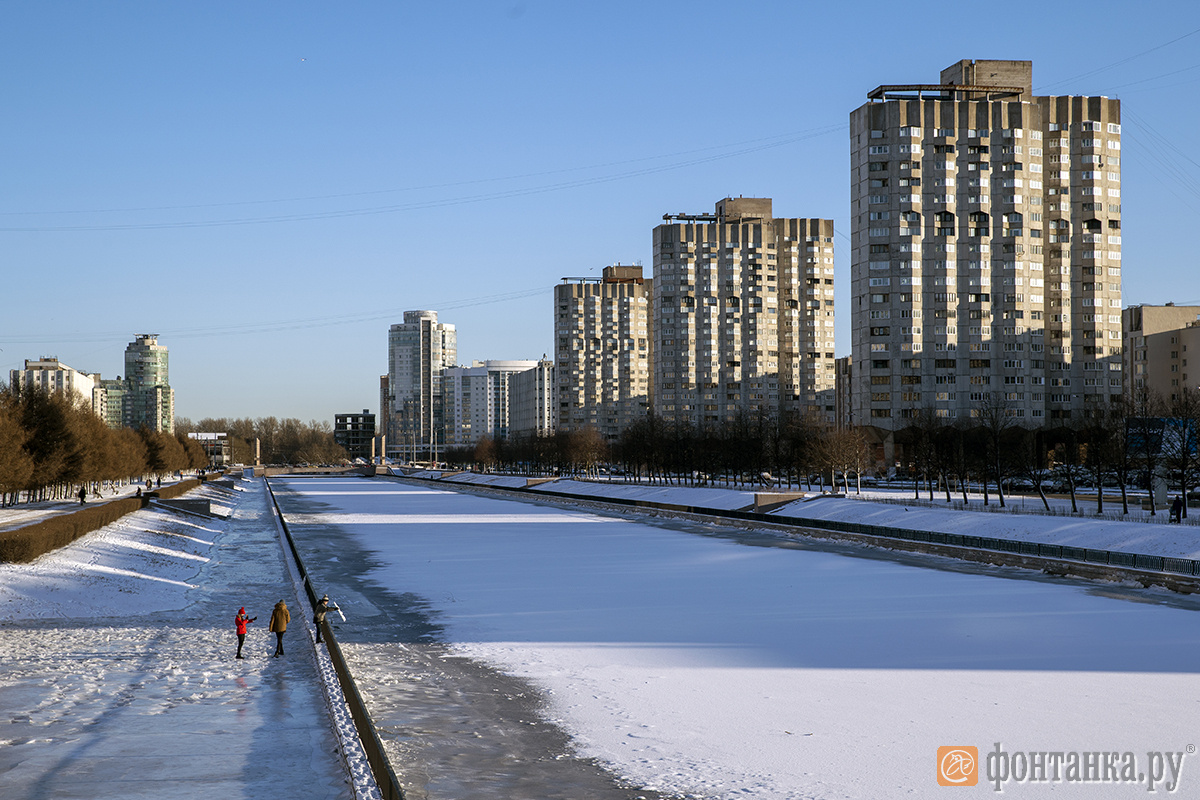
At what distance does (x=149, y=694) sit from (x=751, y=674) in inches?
403

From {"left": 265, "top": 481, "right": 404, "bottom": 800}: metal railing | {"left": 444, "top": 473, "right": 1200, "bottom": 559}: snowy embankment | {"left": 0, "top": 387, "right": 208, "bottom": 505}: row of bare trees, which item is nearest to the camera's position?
Result: {"left": 265, "top": 481, "right": 404, "bottom": 800}: metal railing

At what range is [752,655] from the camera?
20.7 m

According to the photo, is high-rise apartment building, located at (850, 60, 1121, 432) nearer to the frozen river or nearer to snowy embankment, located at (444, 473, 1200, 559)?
snowy embankment, located at (444, 473, 1200, 559)

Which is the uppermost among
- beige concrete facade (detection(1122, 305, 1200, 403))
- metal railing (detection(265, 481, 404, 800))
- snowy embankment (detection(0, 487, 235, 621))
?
beige concrete facade (detection(1122, 305, 1200, 403))

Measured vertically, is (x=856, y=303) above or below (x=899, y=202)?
below

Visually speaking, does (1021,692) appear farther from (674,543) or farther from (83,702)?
(674,543)

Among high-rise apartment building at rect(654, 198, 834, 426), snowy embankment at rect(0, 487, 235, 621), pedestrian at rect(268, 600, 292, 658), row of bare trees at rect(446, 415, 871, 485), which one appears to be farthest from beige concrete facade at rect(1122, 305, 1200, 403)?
pedestrian at rect(268, 600, 292, 658)

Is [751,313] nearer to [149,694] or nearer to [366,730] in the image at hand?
[149,694]

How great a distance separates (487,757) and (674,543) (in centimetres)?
3503

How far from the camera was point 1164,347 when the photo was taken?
177m

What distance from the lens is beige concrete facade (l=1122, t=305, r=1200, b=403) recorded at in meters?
168

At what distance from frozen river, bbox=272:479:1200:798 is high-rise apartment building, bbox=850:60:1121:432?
8125 centimetres

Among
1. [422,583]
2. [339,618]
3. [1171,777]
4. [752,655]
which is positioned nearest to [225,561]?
[422,583]

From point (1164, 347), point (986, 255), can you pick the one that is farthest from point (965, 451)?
point (1164, 347)
